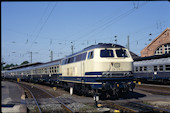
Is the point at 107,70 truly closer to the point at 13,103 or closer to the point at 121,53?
the point at 121,53

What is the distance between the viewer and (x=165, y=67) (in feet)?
86.5

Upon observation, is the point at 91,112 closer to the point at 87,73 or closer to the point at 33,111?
the point at 33,111

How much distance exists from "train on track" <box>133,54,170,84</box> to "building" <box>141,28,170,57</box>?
59.6ft

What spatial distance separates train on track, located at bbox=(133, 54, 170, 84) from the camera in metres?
26.3

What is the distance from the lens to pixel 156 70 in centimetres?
2853

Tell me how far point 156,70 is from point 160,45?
23479 millimetres

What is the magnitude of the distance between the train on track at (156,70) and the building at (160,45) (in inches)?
715

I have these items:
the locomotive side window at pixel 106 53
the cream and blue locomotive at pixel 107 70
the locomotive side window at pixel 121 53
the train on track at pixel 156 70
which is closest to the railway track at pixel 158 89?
the train on track at pixel 156 70

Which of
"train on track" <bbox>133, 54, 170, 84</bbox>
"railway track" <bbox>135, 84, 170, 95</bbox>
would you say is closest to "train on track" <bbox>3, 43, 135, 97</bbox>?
"railway track" <bbox>135, 84, 170, 95</bbox>

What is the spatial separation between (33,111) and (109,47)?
21.7 ft

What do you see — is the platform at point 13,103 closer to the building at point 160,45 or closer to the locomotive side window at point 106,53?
the locomotive side window at point 106,53

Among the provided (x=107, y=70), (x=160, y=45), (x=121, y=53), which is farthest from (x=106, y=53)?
(x=160, y=45)

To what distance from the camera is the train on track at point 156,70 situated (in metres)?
26.3

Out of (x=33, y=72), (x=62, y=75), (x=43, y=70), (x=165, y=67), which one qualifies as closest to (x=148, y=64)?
(x=165, y=67)
